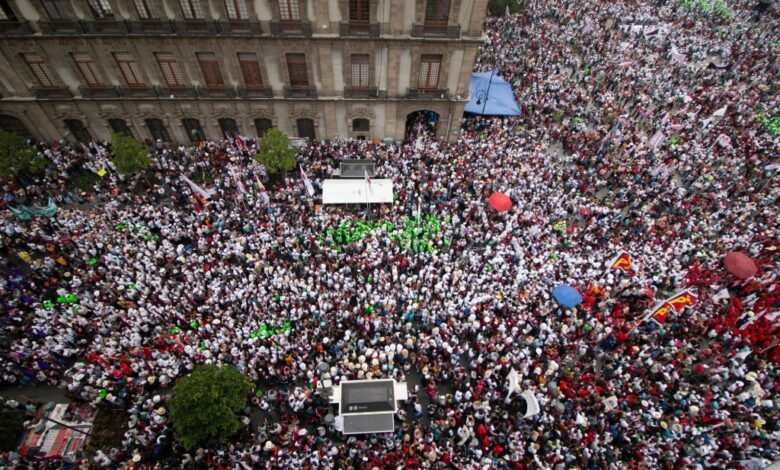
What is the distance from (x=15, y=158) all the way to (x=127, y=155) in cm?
747

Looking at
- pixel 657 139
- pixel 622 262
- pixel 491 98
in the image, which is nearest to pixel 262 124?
pixel 491 98

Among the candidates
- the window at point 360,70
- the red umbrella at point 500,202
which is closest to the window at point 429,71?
the window at point 360,70

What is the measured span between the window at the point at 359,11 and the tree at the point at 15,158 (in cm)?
2439

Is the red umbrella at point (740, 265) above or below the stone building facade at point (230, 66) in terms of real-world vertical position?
below

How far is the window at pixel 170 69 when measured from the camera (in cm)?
2927

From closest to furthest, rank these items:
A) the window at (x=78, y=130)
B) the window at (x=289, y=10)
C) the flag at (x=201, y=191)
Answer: the flag at (x=201, y=191), the window at (x=289, y=10), the window at (x=78, y=130)

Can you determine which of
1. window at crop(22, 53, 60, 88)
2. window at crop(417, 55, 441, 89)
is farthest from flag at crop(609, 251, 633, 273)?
window at crop(22, 53, 60, 88)

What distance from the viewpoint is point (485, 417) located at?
18.3 metres

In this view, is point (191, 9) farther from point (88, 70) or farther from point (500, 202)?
point (500, 202)

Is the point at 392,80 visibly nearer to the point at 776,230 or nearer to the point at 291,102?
the point at 291,102

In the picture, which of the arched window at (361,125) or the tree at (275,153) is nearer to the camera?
the tree at (275,153)

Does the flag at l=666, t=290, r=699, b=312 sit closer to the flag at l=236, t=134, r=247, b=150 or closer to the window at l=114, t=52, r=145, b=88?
the flag at l=236, t=134, r=247, b=150

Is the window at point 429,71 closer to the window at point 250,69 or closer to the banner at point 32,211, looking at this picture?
the window at point 250,69

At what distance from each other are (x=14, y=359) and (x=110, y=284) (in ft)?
17.0
